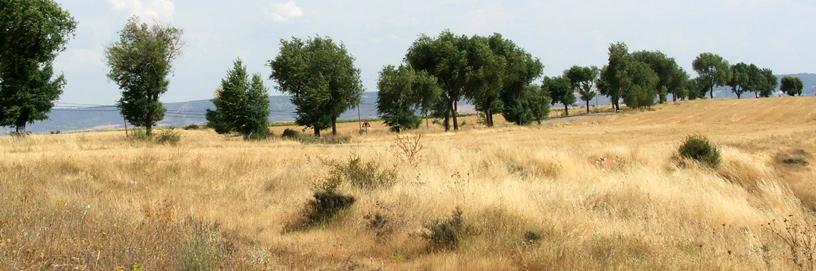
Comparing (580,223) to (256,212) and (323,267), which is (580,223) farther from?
(256,212)

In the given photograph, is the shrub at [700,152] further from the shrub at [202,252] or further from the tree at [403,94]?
the tree at [403,94]

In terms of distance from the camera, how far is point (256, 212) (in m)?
9.38

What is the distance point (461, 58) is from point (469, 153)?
44.8 m

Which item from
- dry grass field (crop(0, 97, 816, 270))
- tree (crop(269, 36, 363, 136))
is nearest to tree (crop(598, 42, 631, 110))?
tree (crop(269, 36, 363, 136))

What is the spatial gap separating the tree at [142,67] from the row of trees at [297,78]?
0.30ft

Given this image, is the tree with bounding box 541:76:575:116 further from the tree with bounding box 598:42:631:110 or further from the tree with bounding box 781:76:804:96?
the tree with bounding box 781:76:804:96

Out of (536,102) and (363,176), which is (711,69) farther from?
(363,176)

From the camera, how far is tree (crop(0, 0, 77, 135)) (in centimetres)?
4166

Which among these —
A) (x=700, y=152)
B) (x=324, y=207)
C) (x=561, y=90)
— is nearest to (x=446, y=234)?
(x=324, y=207)

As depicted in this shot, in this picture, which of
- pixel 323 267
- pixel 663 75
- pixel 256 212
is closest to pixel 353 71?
pixel 256 212

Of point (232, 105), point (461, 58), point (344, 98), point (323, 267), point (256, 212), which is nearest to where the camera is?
point (323, 267)

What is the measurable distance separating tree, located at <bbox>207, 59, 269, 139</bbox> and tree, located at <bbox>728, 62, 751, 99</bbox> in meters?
125

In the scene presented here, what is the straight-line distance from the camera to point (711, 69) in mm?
134000

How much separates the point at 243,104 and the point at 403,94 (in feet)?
60.5
